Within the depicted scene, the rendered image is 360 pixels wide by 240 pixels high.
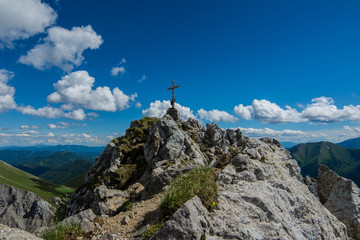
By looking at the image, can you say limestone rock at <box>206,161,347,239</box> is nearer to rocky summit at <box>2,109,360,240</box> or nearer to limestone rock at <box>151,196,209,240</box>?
rocky summit at <box>2,109,360,240</box>

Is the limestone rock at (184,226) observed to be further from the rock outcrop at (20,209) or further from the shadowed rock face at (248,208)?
the rock outcrop at (20,209)

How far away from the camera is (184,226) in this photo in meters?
6.96

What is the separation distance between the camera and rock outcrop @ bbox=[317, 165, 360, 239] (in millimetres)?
21416

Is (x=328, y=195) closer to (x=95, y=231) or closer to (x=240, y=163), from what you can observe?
(x=240, y=163)

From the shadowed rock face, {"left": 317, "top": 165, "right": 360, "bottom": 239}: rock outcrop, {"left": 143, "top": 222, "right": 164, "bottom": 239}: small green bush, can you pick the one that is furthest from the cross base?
{"left": 143, "top": 222, "right": 164, "bottom": 239}: small green bush

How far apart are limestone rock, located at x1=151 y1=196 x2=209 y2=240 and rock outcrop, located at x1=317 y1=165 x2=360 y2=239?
2442cm

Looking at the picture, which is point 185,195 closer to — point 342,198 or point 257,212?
point 257,212

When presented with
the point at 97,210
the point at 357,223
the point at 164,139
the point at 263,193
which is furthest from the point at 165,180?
the point at 357,223

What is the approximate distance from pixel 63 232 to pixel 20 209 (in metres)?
196

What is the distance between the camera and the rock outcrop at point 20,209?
13200 centimetres

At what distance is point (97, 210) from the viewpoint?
51.1ft

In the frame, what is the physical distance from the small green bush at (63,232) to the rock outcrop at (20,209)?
158m

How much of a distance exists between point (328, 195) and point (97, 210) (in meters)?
31.0

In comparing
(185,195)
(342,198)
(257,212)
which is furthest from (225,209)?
(342,198)
